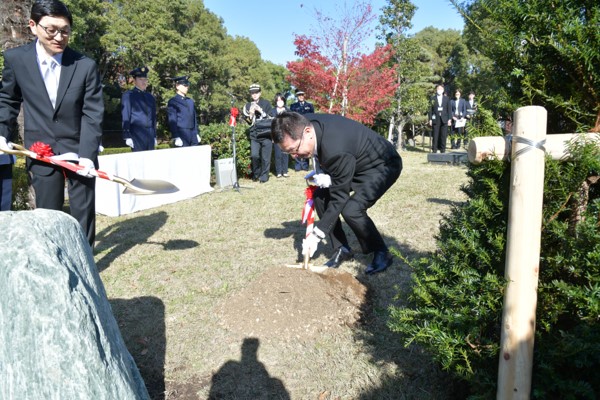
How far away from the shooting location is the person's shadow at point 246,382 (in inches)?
101

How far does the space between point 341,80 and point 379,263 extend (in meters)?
13.3

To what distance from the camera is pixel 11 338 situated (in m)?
1.18

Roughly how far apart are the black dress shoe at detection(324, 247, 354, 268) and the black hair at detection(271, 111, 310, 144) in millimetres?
1644

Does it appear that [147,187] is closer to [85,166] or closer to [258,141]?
[85,166]

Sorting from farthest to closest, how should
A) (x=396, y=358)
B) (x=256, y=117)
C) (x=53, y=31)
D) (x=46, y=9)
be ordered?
1. (x=256, y=117)
2. (x=53, y=31)
3. (x=46, y=9)
4. (x=396, y=358)

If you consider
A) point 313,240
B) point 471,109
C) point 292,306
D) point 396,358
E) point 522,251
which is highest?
point 471,109

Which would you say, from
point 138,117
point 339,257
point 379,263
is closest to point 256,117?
point 138,117

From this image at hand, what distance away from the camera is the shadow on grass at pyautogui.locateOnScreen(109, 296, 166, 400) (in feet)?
9.10

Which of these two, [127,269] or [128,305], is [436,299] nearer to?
[128,305]

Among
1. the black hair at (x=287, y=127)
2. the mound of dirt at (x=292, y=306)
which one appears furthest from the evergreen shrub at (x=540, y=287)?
the black hair at (x=287, y=127)

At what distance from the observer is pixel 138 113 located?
320 inches

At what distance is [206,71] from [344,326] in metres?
31.7

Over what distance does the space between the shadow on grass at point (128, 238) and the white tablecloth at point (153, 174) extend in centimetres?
50

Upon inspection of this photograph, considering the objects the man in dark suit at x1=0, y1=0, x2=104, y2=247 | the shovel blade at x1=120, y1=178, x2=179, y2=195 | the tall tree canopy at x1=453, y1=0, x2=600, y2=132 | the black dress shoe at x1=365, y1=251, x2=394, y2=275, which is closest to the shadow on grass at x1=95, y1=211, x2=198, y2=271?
the man in dark suit at x1=0, y1=0, x2=104, y2=247
